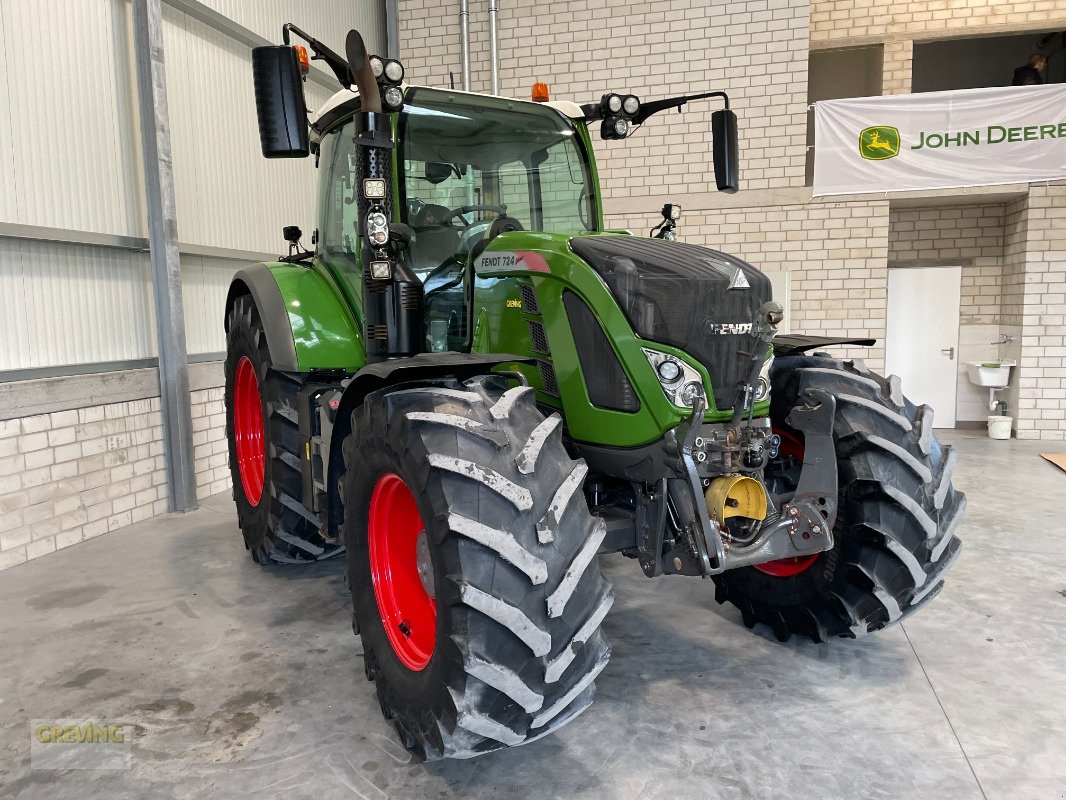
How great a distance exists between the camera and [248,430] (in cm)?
435

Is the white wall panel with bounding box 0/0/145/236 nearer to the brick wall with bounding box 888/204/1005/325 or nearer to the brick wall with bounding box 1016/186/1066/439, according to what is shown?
the brick wall with bounding box 888/204/1005/325

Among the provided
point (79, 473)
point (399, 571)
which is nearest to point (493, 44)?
point (79, 473)

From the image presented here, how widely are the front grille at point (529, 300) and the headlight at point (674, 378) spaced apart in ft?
1.38

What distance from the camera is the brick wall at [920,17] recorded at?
318 inches

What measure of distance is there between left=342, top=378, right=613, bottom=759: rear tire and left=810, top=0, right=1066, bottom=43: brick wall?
8.20 m

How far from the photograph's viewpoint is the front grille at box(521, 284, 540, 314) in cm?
251

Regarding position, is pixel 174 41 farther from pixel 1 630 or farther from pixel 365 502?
pixel 365 502

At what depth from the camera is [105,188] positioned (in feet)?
15.8

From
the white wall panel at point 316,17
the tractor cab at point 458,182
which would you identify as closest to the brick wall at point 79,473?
the tractor cab at point 458,182

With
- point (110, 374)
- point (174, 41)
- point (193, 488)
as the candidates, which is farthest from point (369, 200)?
point (174, 41)

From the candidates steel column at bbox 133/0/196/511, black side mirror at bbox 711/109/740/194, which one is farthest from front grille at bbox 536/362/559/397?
steel column at bbox 133/0/196/511

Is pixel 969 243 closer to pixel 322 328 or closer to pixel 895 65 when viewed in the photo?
pixel 895 65

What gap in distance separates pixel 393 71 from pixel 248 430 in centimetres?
235

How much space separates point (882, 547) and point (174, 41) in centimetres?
554
